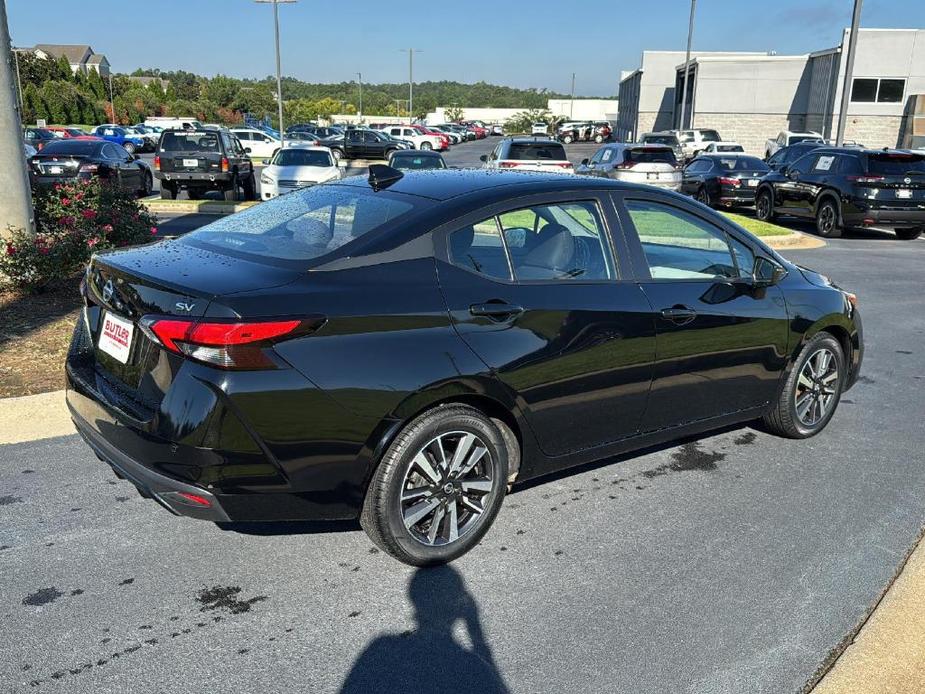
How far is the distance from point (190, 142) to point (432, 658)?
Answer: 19.4 m

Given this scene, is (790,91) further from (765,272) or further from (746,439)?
(765,272)

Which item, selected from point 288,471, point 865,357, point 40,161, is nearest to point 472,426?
point 288,471

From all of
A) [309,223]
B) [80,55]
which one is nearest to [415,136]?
[309,223]

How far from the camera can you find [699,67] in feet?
184

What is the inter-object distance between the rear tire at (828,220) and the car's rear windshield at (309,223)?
1440cm

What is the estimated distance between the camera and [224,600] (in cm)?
329

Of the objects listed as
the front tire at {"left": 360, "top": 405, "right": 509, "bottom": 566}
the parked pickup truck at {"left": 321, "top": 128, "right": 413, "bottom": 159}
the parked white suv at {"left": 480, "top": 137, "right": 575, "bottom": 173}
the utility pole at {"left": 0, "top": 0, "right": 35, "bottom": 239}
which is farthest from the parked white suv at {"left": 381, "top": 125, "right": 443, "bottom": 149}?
the front tire at {"left": 360, "top": 405, "right": 509, "bottom": 566}

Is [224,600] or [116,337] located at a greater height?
[116,337]

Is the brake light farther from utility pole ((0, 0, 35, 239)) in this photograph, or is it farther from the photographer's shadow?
the photographer's shadow

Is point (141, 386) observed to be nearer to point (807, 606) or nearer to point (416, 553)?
point (416, 553)

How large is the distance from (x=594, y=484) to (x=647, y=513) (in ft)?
1.40

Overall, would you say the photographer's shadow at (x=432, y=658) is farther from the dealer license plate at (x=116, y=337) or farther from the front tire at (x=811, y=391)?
the front tire at (x=811, y=391)

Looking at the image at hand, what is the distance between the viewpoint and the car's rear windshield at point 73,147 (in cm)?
1970

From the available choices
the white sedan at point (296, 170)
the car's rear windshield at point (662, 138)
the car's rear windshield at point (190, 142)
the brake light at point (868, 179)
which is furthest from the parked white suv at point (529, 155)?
the car's rear windshield at point (662, 138)
